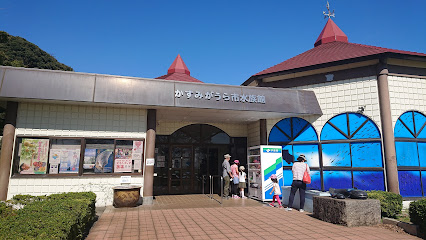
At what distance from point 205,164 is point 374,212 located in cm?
841

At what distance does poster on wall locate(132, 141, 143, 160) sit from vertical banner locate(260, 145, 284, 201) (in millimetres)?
4864

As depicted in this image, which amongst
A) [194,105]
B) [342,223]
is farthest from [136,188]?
[342,223]

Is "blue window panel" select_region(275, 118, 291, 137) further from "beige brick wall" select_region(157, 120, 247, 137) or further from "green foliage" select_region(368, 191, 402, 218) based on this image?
"green foliage" select_region(368, 191, 402, 218)

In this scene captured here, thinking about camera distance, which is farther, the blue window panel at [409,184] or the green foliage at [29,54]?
the green foliage at [29,54]

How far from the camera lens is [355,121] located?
10930mm

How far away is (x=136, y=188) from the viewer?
9.46m

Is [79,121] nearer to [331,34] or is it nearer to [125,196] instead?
[125,196]

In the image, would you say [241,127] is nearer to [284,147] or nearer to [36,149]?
[284,147]

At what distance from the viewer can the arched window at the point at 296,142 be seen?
11.6m

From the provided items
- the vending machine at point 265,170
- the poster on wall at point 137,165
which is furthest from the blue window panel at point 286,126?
→ the poster on wall at point 137,165

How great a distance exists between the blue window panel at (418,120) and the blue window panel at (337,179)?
123 inches

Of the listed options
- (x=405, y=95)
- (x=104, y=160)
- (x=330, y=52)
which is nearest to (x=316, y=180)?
(x=405, y=95)

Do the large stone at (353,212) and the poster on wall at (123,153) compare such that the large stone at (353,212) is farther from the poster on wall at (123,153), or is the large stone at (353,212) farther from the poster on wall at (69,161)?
the poster on wall at (69,161)

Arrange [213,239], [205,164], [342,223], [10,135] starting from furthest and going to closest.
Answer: [205,164] < [10,135] < [342,223] < [213,239]
